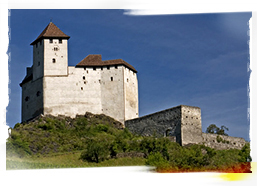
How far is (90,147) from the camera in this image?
3703 centimetres

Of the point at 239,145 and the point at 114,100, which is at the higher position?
the point at 114,100

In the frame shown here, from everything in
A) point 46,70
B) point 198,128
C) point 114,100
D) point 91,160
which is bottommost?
point 91,160

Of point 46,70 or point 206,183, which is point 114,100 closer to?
point 46,70

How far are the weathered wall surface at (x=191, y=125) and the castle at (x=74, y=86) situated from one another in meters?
6.36

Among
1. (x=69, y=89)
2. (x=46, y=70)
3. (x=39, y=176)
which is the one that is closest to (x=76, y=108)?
(x=69, y=89)

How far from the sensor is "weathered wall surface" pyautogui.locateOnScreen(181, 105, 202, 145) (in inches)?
1734

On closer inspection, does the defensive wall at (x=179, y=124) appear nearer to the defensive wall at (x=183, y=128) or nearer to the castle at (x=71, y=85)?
the defensive wall at (x=183, y=128)

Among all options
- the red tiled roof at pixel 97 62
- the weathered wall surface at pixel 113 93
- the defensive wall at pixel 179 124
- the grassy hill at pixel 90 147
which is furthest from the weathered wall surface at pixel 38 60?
the defensive wall at pixel 179 124

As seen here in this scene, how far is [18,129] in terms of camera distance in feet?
150

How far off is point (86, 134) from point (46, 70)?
31.5ft

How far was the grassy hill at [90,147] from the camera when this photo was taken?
110 feet

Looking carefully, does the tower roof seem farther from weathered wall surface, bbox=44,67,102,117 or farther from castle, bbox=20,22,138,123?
weathered wall surface, bbox=44,67,102,117

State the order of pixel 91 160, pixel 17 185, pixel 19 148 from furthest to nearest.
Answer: pixel 19 148 → pixel 91 160 → pixel 17 185

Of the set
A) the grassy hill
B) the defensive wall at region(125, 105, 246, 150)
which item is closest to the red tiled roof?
the grassy hill
